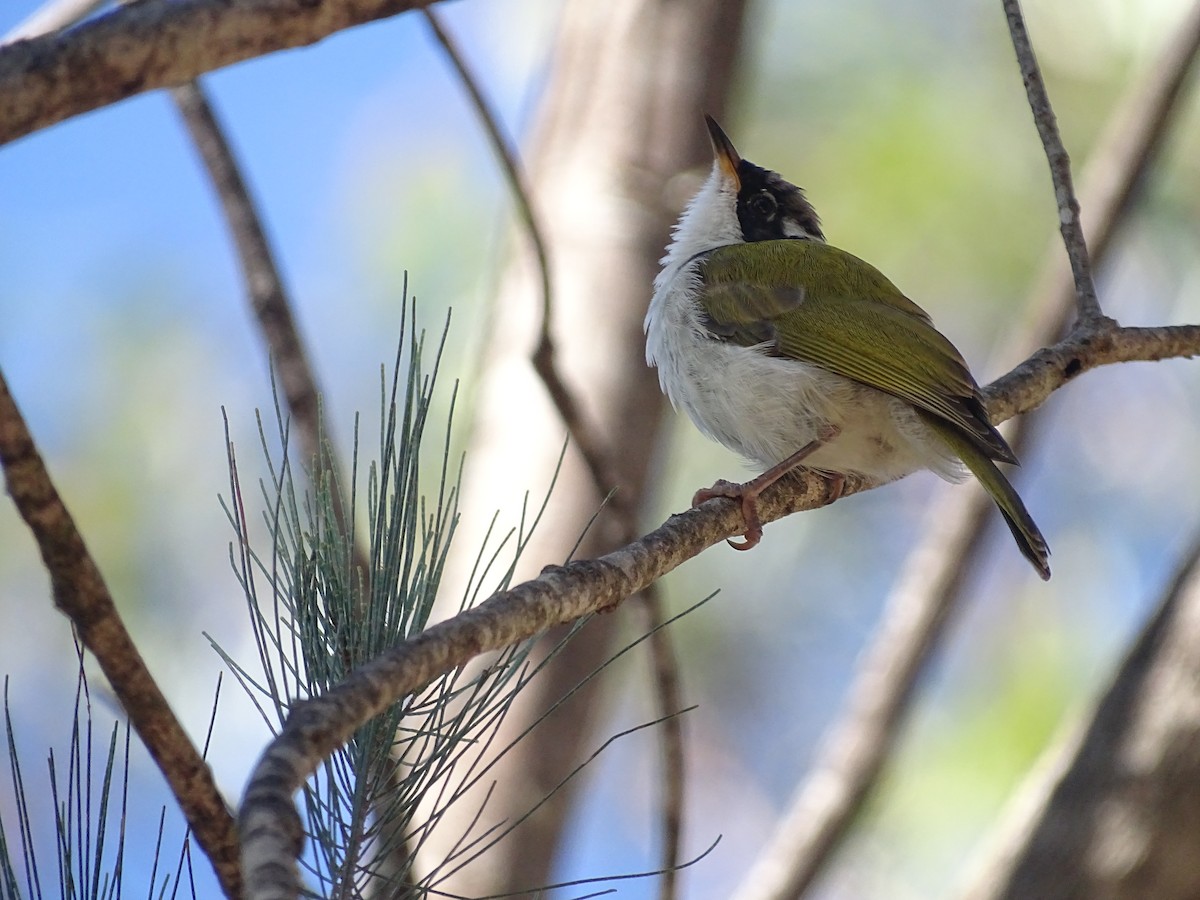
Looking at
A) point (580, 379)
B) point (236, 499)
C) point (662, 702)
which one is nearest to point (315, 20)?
point (236, 499)

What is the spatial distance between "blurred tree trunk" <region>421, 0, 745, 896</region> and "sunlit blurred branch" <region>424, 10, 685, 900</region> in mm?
763

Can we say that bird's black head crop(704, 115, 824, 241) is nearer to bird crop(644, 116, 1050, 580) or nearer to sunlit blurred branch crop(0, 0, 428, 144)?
bird crop(644, 116, 1050, 580)

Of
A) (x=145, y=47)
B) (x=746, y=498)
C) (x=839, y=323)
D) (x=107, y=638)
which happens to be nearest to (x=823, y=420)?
(x=839, y=323)

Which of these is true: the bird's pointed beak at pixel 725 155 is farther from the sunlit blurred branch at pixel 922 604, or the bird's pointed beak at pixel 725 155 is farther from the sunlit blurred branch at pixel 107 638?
the sunlit blurred branch at pixel 107 638

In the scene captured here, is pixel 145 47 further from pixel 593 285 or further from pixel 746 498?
pixel 593 285

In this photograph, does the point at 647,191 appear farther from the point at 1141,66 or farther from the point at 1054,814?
the point at 1141,66

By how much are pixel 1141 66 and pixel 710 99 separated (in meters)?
4.24

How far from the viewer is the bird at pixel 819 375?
12.6 feet

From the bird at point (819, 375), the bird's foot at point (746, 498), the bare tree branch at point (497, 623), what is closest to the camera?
the bare tree branch at point (497, 623)

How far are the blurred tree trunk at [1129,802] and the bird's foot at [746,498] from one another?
4.82ft

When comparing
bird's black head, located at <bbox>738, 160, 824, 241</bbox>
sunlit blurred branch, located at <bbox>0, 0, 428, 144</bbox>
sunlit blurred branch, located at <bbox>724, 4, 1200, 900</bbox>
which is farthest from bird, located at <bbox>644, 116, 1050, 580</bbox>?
sunlit blurred branch, located at <bbox>0, 0, 428, 144</bbox>

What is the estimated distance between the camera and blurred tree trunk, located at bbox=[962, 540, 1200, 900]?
411 centimetres

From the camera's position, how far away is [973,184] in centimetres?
880

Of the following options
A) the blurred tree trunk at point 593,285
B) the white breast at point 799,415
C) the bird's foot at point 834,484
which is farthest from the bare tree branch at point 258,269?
the bird's foot at point 834,484
